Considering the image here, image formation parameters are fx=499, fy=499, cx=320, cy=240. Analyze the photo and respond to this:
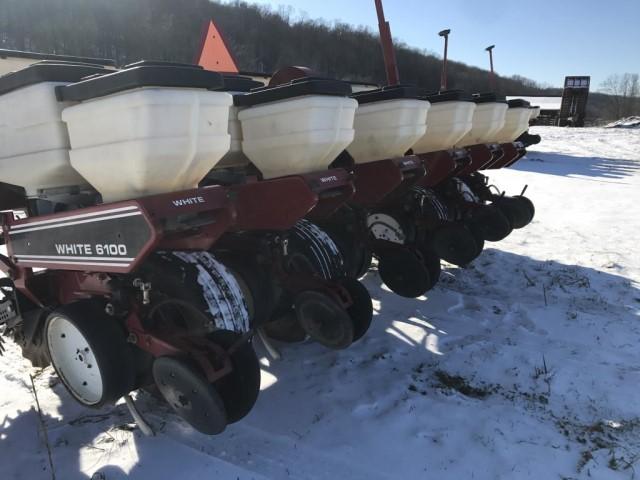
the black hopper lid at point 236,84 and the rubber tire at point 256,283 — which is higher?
the black hopper lid at point 236,84

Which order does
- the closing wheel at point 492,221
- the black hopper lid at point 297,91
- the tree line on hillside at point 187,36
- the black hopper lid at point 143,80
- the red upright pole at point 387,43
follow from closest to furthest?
the black hopper lid at point 143,80 → the black hopper lid at point 297,91 → the closing wheel at point 492,221 → the red upright pole at point 387,43 → the tree line on hillside at point 187,36

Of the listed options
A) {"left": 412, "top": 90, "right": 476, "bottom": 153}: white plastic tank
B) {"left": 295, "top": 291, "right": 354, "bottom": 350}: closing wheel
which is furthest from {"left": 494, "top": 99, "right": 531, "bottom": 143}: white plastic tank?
{"left": 295, "top": 291, "right": 354, "bottom": 350}: closing wheel

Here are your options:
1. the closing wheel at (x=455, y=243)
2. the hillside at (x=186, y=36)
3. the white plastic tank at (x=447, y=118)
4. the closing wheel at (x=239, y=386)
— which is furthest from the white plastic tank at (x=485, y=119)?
the hillside at (x=186, y=36)

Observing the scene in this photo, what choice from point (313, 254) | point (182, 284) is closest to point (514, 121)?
point (313, 254)

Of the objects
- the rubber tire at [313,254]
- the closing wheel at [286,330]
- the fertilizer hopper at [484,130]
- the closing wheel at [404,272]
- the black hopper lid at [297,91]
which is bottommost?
the closing wheel at [286,330]

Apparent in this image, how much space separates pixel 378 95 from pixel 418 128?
0.38 meters

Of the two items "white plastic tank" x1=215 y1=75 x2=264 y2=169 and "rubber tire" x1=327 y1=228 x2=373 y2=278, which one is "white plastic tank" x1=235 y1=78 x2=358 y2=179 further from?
"rubber tire" x1=327 y1=228 x2=373 y2=278

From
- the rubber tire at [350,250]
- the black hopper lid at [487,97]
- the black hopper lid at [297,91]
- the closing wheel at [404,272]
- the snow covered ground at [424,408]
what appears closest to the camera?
the snow covered ground at [424,408]

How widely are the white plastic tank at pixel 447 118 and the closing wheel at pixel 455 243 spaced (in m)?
0.72

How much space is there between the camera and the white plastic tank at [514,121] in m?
5.33

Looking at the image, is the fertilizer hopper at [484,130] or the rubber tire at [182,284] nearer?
the rubber tire at [182,284]

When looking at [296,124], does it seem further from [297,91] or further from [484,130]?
[484,130]

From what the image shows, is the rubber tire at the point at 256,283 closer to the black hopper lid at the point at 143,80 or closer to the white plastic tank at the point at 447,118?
the black hopper lid at the point at 143,80

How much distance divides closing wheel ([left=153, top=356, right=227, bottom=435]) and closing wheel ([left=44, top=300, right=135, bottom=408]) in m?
0.22
